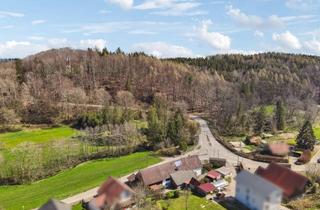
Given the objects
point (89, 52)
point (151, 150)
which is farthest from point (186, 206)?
point (89, 52)

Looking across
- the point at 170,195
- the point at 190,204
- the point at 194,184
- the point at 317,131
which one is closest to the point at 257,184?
the point at 190,204

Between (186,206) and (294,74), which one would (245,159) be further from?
(294,74)

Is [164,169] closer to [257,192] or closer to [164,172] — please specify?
[164,172]

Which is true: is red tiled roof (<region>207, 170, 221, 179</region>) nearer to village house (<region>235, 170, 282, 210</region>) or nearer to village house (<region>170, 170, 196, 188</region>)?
village house (<region>170, 170, 196, 188</region>)

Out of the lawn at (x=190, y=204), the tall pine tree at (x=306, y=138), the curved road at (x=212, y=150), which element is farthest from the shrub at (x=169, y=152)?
the tall pine tree at (x=306, y=138)

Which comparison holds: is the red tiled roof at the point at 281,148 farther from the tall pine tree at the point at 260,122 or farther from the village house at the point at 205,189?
the tall pine tree at the point at 260,122
